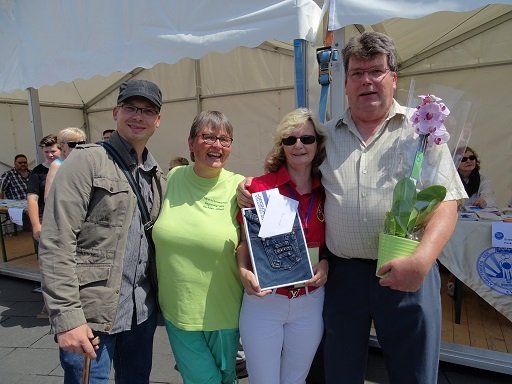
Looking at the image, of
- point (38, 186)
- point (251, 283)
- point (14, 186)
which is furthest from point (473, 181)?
point (14, 186)

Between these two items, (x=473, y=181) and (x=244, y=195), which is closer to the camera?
(x=244, y=195)

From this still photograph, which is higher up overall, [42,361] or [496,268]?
[496,268]

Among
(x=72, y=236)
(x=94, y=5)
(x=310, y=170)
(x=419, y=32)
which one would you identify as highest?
(x=419, y=32)

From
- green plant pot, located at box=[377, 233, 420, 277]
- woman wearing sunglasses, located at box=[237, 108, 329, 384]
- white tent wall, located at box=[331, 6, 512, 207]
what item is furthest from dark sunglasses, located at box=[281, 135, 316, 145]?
white tent wall, located at box=[331, 6, 512, 207]

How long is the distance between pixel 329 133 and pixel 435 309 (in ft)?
2.82

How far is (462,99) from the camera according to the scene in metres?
1.55

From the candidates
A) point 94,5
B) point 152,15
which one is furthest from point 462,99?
point 94,5

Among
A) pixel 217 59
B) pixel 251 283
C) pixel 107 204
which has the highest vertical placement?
pixel 217 59

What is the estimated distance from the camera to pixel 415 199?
50.5 inches

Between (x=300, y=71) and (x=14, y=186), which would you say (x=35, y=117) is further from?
(x=300, y=71)

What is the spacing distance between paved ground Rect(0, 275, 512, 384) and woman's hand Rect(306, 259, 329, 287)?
135cm

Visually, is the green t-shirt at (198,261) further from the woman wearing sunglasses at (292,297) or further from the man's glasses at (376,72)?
the man's glasses at (376,72)

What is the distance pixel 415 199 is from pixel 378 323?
588 millimetres

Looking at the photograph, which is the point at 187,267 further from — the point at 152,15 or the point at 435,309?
the point at 152,15
